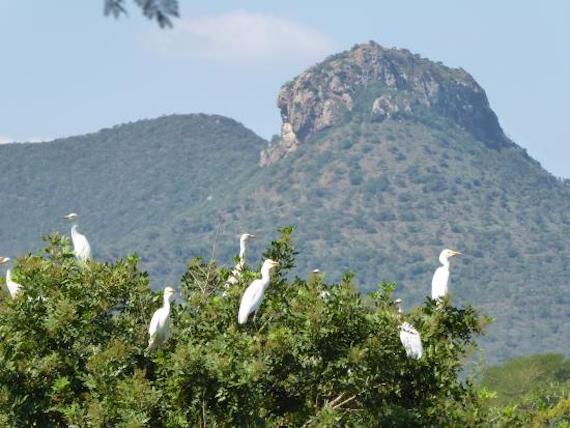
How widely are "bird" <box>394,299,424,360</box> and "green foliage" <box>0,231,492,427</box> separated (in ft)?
0.30

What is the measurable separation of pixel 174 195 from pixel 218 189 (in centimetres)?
835

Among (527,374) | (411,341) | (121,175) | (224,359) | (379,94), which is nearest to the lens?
(224,359)

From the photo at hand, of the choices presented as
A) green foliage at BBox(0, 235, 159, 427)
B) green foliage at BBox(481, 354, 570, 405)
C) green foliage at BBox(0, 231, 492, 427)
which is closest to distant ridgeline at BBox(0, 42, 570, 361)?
green foliage at BBox(481, 354, 570, 405)

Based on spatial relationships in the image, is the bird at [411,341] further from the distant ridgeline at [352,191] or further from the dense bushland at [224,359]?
the distant ridgeline at [352,191]

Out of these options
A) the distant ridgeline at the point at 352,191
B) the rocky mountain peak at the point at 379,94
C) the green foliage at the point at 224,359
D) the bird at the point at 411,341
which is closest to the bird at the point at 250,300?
the green foliage at the point at 224,359

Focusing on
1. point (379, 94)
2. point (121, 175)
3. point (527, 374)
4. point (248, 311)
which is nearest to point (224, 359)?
point (248, 311)

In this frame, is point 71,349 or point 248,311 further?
point 248,311

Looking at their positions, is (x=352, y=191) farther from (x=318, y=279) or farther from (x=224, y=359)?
(x=224, y=359)

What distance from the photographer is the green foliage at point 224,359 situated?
10.5m

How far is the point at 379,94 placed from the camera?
529 feet

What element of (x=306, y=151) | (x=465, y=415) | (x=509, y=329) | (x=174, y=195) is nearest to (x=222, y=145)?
(x=174, y=195)

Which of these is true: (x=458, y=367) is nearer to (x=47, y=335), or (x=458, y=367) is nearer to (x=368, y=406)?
(x=368, y=406)

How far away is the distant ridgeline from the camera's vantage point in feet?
433

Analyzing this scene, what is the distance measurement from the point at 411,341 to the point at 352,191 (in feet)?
440
